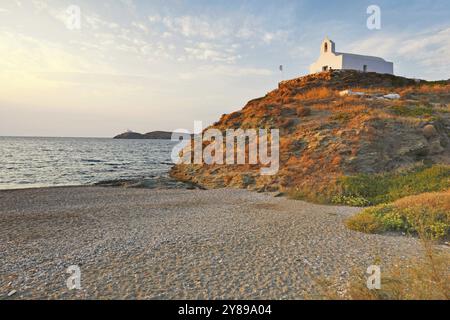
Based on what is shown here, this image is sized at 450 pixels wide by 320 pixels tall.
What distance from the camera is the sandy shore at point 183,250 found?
6.89m

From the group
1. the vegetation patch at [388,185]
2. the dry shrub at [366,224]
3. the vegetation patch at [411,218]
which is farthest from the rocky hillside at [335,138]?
the dry shrub at [366,224]

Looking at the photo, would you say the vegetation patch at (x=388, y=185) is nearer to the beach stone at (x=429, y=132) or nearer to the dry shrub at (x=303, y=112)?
the beach stone at (x=429, y=132)

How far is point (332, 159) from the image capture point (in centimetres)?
2225

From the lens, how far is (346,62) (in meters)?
50.4

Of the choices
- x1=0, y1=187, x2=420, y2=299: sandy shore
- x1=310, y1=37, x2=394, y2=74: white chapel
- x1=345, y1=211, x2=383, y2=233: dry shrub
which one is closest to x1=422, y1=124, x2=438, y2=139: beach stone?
x1=0, y1=187, x2=420, y2=299: sandy shore

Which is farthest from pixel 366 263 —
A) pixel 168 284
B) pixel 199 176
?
pixel 199 176

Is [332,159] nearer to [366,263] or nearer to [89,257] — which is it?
[366,263]

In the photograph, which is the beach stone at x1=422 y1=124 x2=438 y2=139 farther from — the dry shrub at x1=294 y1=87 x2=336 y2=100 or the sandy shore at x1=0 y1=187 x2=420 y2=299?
the sandy shore at x1=0 y1=187 x2=420 y2=299

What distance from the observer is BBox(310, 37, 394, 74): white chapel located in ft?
165

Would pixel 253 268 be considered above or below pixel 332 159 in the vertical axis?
below

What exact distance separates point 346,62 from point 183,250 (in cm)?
5149

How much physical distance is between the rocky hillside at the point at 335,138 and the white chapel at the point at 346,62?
1546cm

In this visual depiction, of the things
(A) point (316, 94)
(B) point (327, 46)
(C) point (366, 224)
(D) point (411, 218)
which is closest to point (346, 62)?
(B) point (327, 46)
